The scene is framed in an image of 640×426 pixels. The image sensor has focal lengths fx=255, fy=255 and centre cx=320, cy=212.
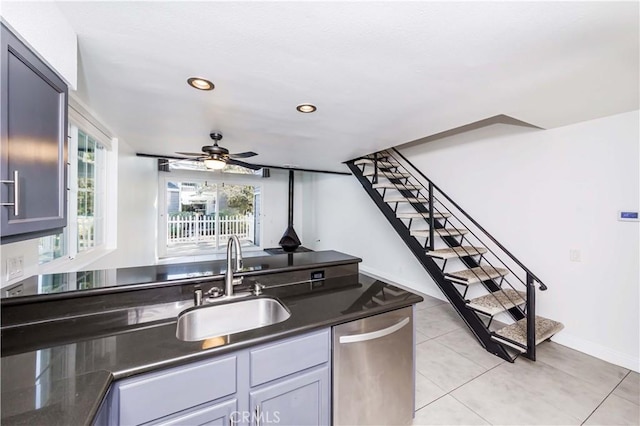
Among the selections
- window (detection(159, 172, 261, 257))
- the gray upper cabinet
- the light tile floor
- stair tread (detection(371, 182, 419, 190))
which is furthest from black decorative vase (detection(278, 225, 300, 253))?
the gray upper cabinet

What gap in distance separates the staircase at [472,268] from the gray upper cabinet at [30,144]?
306 centimetres

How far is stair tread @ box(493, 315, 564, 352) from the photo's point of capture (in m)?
2.36

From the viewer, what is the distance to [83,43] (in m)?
1.37

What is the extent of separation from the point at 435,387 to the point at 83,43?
3.29 metres

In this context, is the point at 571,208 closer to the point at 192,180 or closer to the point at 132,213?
the point at 132,213

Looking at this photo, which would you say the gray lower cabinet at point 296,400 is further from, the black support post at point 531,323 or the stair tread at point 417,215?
the stair tread at point 417,215

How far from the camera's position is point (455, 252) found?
2.96m

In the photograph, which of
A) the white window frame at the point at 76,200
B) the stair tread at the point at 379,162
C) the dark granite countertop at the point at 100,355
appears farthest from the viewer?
the stair tread at the point at 379,162

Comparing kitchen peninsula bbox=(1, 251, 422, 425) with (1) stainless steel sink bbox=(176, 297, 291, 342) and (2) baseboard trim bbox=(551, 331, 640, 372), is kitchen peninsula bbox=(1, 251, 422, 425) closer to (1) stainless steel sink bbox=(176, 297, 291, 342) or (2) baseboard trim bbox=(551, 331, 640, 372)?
(1) stainless steel sink bbox=(176, 297, 291, 342)

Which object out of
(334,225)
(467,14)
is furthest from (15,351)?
(334,225)

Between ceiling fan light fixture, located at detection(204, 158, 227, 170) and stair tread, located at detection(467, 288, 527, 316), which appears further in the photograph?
ceiling fan light fixture, located at detection(204, 158, 227, 170)

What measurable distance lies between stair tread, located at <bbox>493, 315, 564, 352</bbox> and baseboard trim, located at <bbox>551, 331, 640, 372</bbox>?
217 millimetres

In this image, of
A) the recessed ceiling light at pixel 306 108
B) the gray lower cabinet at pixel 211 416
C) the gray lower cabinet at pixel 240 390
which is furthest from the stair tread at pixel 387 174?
the gray lower cabinet at pixel 211 416

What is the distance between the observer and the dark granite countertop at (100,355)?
72cm
